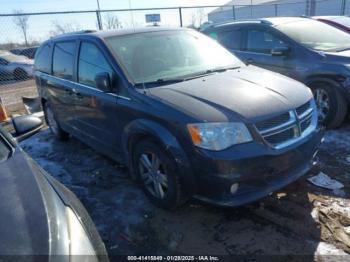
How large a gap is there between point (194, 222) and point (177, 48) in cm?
208

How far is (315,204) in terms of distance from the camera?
3631 mm

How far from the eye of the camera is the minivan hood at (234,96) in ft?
10.3

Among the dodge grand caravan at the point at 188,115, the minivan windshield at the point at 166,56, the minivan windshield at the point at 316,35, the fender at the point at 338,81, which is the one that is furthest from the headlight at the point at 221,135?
the minivan windshield at the point at 316,35

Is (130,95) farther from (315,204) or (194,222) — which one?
(315,204)

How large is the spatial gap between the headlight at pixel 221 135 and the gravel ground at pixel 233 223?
2.10 ft

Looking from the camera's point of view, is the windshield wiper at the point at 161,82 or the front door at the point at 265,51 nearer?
the windshield wiper at the point at 161,82

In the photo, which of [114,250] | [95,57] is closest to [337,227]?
[114,250]

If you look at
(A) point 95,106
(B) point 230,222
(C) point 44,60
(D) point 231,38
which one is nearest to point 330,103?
(D) point 231,38

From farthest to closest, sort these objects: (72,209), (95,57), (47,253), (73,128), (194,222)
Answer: (73,128) < (95,57) < (194,222) < (72,209) < (47,253)

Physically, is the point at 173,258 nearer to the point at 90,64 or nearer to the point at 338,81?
the point at 90,64

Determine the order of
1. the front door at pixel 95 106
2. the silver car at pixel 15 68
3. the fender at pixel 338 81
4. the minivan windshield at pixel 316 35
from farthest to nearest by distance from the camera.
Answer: the silver car at pixel 15 68, the minivan windshield at pixel 316 35, the fender at pixel 338 81, the front door at pixel 95 106

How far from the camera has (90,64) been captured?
4.44m

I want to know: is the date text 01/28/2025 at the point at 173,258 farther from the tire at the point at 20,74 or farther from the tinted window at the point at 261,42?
the tire at the point at 20,74

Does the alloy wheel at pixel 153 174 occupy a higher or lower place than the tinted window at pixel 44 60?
lower
